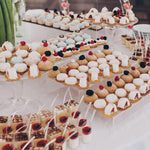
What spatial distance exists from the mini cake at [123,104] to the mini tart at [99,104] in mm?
120

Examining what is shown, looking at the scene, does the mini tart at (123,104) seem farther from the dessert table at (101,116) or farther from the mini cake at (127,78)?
the mini cake at (127,78)

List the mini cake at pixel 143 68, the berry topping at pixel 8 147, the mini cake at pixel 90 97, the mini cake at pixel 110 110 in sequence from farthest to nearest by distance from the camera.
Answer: the mini cake at pixel 143 68
the mini cake at pixel 90 97
the mini cake at pixel 110 110
the berry topping at pixel 8 147

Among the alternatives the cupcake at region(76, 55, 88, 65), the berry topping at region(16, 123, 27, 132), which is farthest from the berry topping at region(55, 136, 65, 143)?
the cupcake at region(76, 55, 88, 65)

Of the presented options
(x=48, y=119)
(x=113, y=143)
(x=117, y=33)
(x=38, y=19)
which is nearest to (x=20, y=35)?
(x=38, y=19)

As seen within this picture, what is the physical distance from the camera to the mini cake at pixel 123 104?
79.6 inches

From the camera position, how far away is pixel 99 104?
2.04 m

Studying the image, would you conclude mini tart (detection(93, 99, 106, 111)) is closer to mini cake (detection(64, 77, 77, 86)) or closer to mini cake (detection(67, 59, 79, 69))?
mini cake (detection(64, 77, 77, 86))

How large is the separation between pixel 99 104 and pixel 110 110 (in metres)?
0.12

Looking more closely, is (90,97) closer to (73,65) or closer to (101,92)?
(101,92)

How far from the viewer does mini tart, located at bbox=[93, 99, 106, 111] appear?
2.03m

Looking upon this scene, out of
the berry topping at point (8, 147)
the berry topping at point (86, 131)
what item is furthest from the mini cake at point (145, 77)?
the berry topping at point (8, 147)

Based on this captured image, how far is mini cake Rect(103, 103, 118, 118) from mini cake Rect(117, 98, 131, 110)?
0.26 feet

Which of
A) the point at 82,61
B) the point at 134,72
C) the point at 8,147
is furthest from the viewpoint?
the point at 82,61

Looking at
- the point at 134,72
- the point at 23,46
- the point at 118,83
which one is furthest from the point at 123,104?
the point at 23,46
